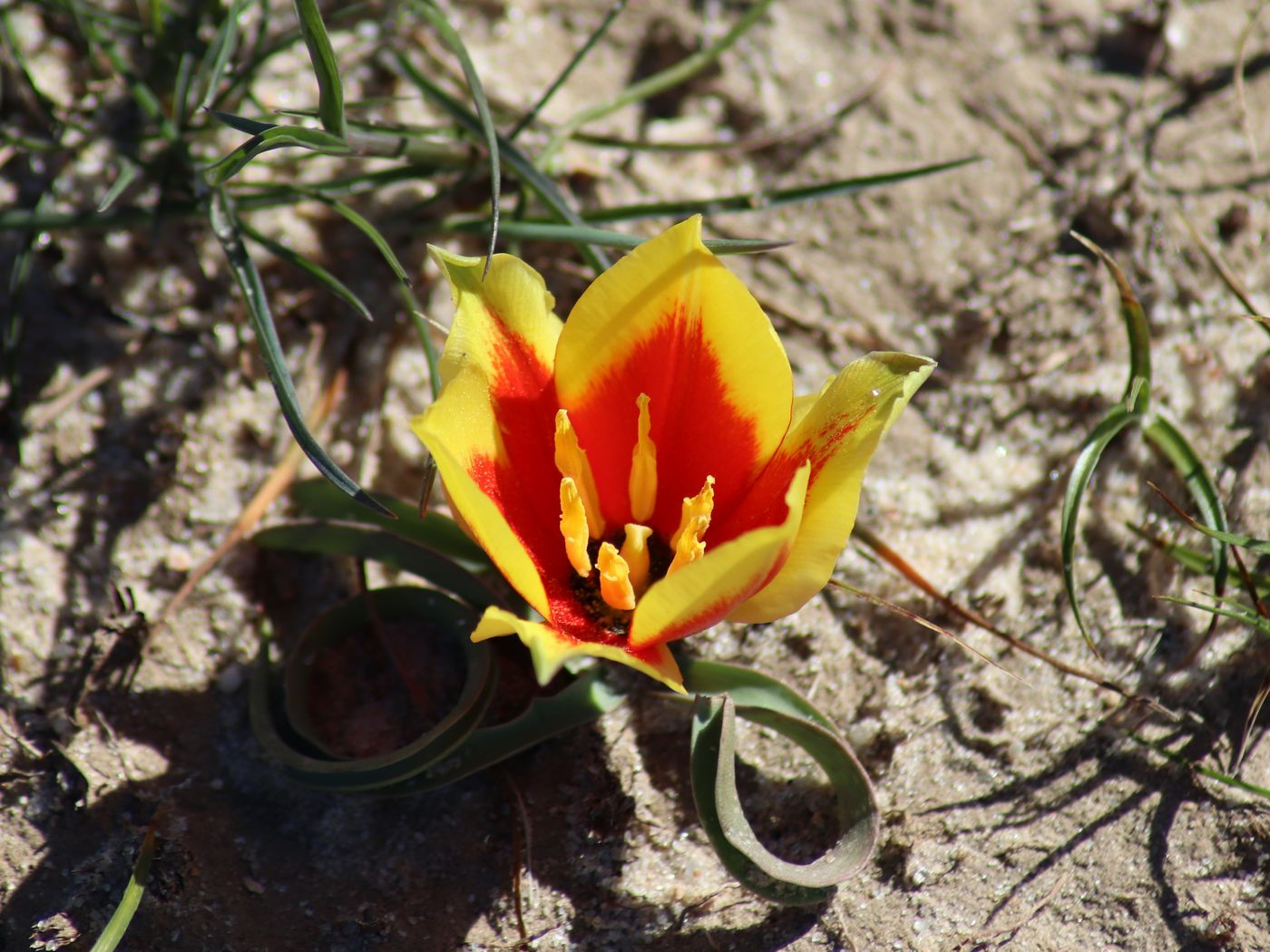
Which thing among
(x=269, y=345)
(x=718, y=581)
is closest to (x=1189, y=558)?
(x=718, y=581)

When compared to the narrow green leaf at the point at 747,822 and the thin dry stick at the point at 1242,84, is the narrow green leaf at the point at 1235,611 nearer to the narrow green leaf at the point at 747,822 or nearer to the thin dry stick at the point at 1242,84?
the narrow green leaf at the point at 747,822

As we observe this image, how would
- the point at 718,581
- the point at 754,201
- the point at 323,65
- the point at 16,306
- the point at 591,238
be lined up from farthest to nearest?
the point at 754,201, the point at 16,306, the point at 591,238, the point at 323,65, the point at 718,581

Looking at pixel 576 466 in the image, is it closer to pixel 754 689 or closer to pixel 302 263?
pixel 754 689

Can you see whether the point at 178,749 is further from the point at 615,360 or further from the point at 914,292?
the point at 914,292

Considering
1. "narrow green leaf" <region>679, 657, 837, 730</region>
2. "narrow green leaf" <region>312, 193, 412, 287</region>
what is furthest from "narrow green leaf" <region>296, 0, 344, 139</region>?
"narrow green leaf" <region>679, 657, 837, 730</region>

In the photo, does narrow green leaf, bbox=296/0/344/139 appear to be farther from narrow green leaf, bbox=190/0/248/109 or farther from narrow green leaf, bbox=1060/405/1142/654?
narrow green leaf, bbox=1060/405/1142/654

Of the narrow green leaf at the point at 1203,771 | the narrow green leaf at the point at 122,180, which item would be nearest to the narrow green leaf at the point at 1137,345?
the narrow green leaf at the point at 1203,771
